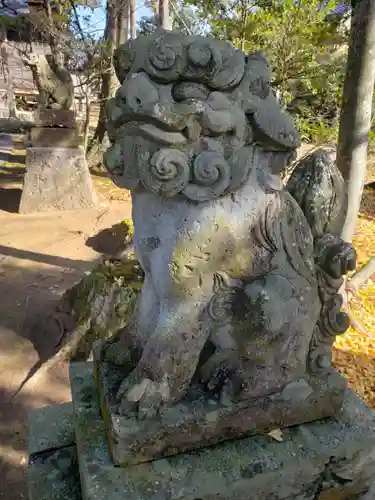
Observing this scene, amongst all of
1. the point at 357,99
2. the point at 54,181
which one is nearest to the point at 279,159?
the point at 357,99

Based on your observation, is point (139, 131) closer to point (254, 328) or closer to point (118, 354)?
point (254, 328)

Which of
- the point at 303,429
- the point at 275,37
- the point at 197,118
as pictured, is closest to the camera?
the point at 197,118

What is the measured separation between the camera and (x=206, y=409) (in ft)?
4.26

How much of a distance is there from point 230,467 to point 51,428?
761mm

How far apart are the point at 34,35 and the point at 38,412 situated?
8.69 metres

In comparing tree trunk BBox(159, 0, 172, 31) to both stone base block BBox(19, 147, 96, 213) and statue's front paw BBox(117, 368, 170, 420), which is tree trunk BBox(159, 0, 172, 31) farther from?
statue's front paw BBox(117, 368, 170, 420)

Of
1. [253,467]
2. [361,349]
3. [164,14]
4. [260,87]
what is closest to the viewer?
[260,87]

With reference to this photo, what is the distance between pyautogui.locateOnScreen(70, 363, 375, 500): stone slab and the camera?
1226 mm

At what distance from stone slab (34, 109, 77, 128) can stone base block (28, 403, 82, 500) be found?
18.8 feet

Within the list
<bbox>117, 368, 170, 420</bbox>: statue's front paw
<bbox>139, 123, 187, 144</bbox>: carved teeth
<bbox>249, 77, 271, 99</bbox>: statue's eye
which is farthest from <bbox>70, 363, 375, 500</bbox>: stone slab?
<bbox>249, 77, 271, 99</bbox>: statue's eye

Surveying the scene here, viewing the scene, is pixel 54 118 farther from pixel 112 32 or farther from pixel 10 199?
pixel 112 32

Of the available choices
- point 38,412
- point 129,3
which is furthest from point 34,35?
point 38,412

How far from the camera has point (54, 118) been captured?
673 cm

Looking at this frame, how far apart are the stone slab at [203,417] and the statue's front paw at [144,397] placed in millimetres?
19
